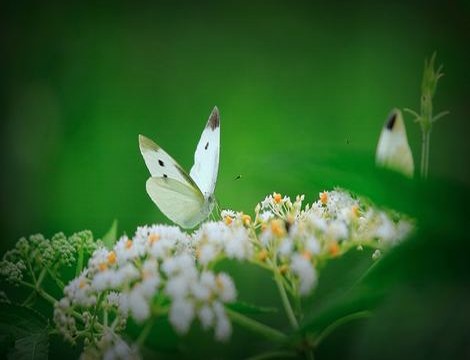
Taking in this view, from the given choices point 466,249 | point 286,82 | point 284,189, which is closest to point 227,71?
point 286,82

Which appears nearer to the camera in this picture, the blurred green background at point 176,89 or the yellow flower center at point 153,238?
the yellow flower center at point 153,238

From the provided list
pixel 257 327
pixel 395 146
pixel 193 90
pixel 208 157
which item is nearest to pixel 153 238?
pixel 257 327

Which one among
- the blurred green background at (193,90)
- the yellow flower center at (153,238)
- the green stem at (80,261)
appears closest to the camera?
the yellow flower center at (153,238)

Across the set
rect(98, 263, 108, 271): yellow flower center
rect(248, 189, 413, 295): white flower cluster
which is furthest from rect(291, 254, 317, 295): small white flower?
rect(98, 263, 108, 271): yellow flower center

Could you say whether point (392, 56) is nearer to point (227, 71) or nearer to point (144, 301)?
point (227, 71)

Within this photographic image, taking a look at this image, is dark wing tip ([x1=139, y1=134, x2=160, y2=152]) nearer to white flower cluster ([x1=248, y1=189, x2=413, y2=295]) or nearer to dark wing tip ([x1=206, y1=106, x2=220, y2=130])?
dark wing tip ([x1=206, y1=106, x2=220, y2=130])

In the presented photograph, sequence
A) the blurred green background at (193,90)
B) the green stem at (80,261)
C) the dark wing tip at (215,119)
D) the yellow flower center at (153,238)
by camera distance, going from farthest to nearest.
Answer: the blurred green background at (193,90), the dark wing tip at (215,119), the green stem at (80,261), the yellow flower center at (153,238)

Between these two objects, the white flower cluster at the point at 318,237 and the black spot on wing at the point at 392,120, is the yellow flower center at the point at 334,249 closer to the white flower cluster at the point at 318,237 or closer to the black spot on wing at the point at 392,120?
the white flower cluster at the point at 318,237

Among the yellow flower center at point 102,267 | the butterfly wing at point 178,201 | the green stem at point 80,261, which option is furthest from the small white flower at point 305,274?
the butterfly wing at point 178,201

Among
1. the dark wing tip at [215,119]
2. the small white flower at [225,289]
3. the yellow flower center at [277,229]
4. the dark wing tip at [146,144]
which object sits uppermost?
the dark wing tip at [215,119]
